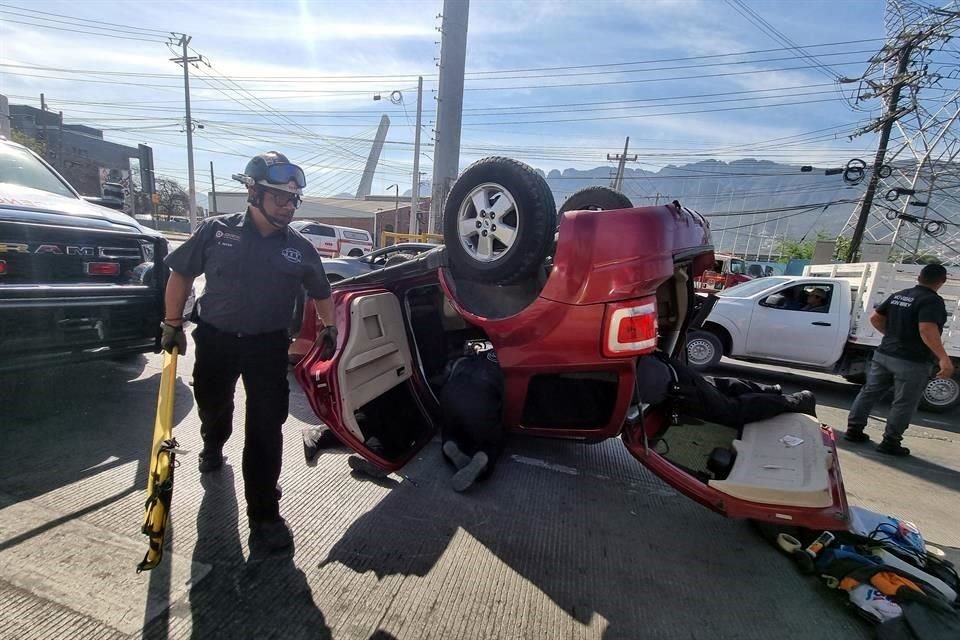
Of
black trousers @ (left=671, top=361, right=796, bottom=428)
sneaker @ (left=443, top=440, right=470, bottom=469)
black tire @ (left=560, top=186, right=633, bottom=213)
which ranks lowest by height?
sneaker @ (left=443, top=440, right=470, bottom=469)

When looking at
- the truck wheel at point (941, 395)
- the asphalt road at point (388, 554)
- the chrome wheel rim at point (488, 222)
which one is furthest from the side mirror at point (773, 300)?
the chrome wheel rim at point (488, 222)

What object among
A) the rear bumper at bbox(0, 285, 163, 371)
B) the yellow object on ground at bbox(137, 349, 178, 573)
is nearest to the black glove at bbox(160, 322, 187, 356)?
the yellow object on ground at bbox(137, 349, 178, 573)

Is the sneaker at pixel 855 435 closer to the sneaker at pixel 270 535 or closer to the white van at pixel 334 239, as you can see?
the sneaker at pixel 270 535

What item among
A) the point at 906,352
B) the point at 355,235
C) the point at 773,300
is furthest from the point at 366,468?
the point at 355,235

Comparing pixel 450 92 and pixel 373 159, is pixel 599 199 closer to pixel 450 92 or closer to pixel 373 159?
pixel 450 92

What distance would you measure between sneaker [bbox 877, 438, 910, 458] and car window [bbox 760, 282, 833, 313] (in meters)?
2.78

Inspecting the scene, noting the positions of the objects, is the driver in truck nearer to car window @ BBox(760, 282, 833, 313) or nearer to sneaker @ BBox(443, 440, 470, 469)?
sneaker @ BBox(443, 440, 470, 469)

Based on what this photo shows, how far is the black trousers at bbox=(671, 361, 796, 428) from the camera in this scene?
284 centimetres

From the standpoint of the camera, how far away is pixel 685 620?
6.02 feet

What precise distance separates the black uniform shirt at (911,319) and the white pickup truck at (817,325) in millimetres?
1873

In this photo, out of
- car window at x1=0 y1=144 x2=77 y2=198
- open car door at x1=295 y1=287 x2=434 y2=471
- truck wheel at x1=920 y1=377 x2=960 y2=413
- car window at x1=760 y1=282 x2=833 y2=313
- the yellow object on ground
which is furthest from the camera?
car window at x1=760 y1=282 x2=833 y2=313

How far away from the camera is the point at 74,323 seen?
3.15 metres

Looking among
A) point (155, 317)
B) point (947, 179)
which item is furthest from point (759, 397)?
point (947, 179)

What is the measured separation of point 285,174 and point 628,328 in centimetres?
186
